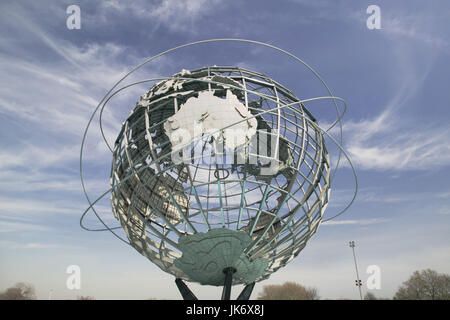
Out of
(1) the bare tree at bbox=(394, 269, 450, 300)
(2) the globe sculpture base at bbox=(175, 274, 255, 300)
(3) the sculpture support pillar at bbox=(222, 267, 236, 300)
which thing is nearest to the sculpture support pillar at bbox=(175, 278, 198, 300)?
(2) the globe sculpture base at bbox=(175, 274, 255, 300)

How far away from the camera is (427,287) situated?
34688 millimetres

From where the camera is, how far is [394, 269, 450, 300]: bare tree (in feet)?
110

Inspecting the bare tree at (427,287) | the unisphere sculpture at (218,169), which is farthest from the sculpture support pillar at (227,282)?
the bare tree at (427,287)

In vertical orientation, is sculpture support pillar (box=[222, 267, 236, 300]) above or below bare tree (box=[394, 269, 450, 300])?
above

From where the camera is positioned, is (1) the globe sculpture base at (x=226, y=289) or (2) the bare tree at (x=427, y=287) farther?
(2) the bare tree at (x=427, y=287)

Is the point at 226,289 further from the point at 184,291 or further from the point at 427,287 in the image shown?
the point at 427,287

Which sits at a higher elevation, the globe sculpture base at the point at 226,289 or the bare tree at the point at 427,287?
the globe sculpture base at the point at 226,289

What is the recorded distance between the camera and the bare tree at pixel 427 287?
33.6m

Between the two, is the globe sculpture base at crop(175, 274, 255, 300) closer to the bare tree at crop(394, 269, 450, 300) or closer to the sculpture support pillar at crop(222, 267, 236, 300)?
the sculpture support pillar at crop(222, 267, 236, 300)

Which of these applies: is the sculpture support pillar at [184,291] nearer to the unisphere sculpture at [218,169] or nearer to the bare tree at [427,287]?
the unisphere sculpture at [218,169]
